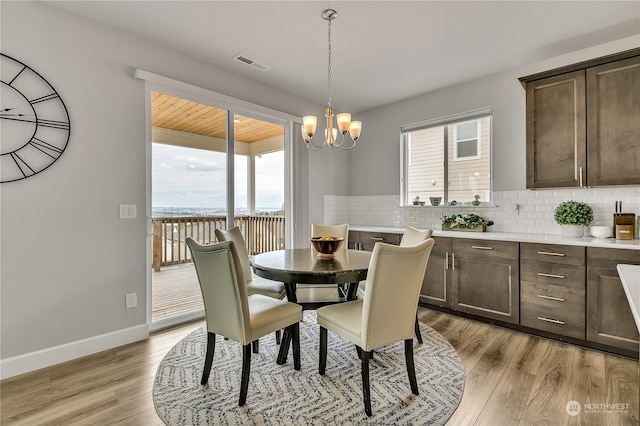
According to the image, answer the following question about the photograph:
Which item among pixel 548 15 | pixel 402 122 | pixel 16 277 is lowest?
pixel 16 277

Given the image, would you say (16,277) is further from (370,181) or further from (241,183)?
(370,181)

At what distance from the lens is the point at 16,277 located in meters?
2.24

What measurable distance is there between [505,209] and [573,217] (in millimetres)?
671

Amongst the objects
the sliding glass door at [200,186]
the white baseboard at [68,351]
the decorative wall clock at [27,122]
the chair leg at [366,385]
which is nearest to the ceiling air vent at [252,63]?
the sliding glass door at [200,186]

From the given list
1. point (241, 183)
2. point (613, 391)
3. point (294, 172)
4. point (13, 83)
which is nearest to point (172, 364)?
point (241, 183)

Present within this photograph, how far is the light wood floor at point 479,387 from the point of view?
1.74 meters

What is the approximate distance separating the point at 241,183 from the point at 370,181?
6.91ft

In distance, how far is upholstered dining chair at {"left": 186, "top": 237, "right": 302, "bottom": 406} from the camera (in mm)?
1808

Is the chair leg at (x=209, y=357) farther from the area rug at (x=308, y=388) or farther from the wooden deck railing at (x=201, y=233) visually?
the wooden deck railing at (x=201, y=233)

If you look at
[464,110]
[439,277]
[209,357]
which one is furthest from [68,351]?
[464,110]

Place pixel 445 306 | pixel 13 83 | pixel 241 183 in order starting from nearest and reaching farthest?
pixel 13 83, pixel 445 306, pixel 241 183

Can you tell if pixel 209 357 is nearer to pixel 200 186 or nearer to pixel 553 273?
pixel 200 186
